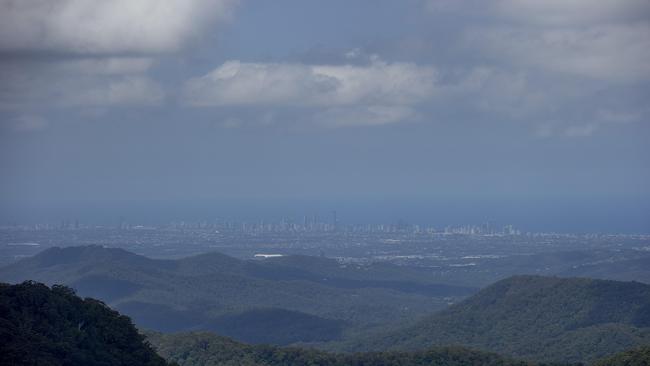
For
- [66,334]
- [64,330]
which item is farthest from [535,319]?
[66,334]

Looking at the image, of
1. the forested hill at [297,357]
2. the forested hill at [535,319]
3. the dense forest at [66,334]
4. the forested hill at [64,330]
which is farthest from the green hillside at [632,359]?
the forested hill at [535,319]

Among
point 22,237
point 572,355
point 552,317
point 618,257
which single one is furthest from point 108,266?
point 618,257

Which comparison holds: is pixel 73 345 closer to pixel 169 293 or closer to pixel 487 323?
pixel 487 323

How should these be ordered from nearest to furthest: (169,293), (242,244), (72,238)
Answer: (169,293)
(72,238)
(242,244)

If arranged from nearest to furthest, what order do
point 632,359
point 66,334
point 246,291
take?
point 66,334 → point 632,359 → point 246,291

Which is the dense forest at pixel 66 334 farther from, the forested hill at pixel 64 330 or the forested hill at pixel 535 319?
the forested hill at pixel 535 319

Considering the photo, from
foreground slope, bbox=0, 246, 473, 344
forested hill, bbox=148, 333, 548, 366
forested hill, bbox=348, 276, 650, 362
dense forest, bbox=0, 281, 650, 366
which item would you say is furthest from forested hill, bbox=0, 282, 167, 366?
foreground slope, bbox=0, 246, 473, 344

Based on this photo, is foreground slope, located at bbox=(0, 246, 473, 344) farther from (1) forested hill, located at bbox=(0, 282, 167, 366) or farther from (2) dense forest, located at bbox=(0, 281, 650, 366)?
(1) forested hill, located at bbox=(0, 282, 167, 366)

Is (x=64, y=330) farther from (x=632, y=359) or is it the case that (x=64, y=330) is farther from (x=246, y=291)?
(x=246, y=291)
